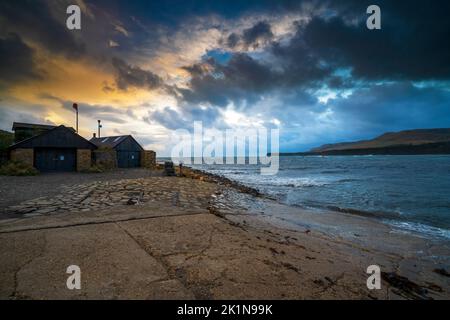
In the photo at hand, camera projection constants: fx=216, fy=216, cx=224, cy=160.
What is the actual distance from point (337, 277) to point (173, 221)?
13.3 ft

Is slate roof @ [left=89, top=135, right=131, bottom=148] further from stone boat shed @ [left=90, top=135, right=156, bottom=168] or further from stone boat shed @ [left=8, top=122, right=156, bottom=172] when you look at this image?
stone boat shed @ [left=8, top=122, right=156, bottom=172]

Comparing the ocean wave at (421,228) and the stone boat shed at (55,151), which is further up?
the stone boat shed at (55,151)

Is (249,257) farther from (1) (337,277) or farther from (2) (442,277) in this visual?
(2) (442,277)

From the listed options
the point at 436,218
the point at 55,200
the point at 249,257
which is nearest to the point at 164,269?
the point at 249,257

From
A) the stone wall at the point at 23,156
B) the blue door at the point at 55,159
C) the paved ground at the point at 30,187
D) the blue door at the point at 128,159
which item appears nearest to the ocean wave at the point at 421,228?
the paved ground at the point at 30,187

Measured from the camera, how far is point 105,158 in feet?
85.6

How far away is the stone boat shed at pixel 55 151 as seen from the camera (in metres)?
19.9

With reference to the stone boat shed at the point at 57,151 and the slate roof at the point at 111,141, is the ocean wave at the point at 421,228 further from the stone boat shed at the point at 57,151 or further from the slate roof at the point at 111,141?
the slate roof at the point at 111,141

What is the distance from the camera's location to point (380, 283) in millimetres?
3531

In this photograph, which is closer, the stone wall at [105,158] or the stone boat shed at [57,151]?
the stone boat shed at [57,151]

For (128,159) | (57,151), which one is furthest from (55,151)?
(128,159)

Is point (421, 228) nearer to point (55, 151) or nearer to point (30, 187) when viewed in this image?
point (30, 187)

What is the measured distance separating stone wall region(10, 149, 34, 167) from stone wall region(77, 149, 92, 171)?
370 centimetres

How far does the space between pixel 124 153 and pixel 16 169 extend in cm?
1317
